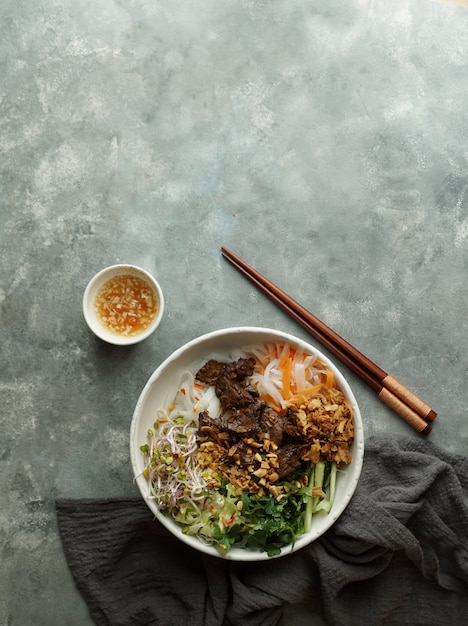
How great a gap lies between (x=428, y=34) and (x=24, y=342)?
2.15 m

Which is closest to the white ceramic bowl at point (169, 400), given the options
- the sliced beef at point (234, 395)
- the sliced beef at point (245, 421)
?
the sliced beef at point (234, 395)

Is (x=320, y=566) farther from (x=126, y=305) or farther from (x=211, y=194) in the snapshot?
(x=211, y=194)

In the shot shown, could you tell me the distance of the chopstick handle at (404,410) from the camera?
8.86 feet

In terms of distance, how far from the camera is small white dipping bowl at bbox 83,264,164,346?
8.68 ft

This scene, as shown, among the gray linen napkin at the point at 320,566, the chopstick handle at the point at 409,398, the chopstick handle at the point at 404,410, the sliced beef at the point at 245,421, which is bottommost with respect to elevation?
the gray linen napkin at the point at 320,566

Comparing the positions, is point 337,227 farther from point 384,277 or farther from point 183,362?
point 183,362

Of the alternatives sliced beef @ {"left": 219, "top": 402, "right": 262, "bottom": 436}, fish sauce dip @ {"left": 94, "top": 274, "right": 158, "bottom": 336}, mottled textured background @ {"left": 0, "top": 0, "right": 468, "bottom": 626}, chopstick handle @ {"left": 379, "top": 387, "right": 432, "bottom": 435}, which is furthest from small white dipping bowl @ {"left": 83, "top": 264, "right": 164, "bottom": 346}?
chopstick handle @ {"left": 379, "top": 387, "right": 432, "bottom": 435}

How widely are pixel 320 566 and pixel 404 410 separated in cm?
67

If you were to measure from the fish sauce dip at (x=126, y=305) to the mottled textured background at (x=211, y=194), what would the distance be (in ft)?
0.42

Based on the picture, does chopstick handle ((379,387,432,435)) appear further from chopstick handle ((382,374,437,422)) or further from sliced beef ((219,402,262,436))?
sliced beef ((219,402,262,436))

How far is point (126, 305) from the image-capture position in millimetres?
2705

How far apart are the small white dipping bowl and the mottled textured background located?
0.13 m

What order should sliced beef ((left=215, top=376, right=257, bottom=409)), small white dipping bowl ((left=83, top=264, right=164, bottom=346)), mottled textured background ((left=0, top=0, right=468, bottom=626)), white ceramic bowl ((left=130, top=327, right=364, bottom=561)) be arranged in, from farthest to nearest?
mottled textured background ((left=0, top=0, right=468, bottom=626)) → small white dipping bowl ((left=83, top=264, right=164, bottom=346)) → sliced beef ((left=215, top=376, right=257, bottom=409)) → white ceramic bowl ((left=130, top=327, right=364, bottom=561))

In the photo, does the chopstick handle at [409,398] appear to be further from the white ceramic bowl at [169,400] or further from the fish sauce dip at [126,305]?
the fish sauce dip at [126,305]
